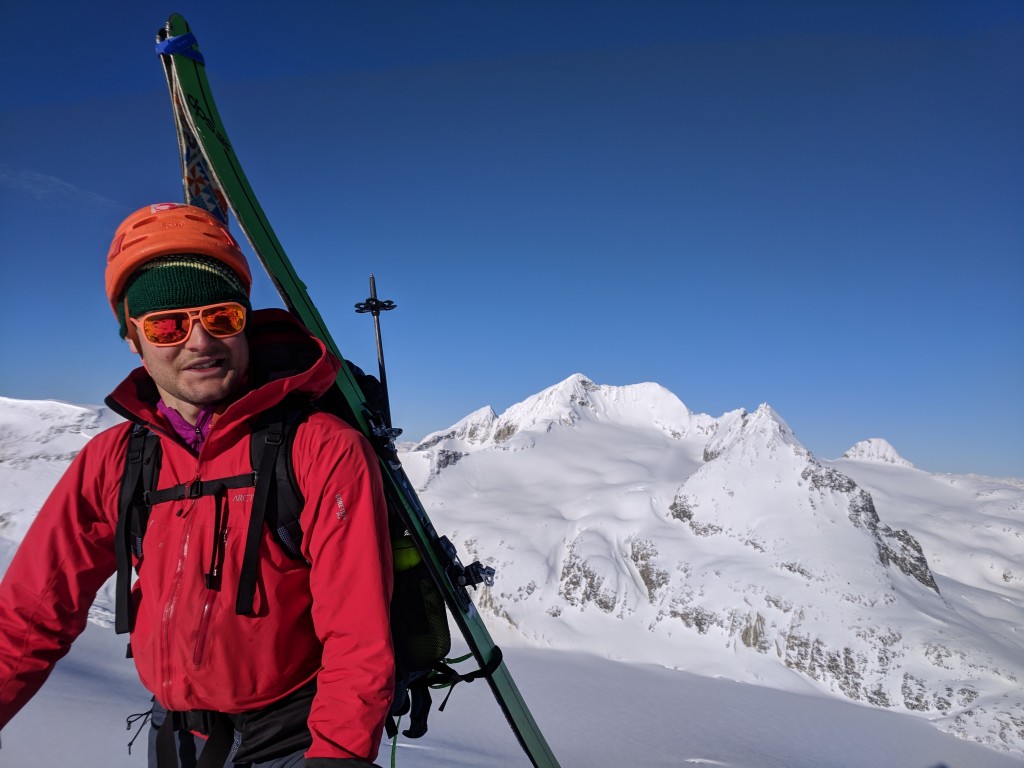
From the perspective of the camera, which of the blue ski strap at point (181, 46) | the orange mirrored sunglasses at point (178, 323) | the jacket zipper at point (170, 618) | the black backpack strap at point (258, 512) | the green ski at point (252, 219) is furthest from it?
the green ski at point (252, 219)

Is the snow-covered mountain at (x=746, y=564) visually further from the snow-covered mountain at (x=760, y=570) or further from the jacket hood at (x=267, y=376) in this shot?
the jacket hood at (x=267, y=376)

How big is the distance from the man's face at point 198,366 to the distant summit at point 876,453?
21669 cm

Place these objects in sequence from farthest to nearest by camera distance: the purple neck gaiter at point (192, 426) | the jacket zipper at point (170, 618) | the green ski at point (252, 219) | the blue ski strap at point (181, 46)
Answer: the green ski at point (252, 219) → the blue ski strap at point (181, 46) → the purple neck gaiter at point (192, 426) → the jacket zipper at point (170, 618)

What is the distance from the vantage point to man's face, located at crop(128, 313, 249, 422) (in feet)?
7.41

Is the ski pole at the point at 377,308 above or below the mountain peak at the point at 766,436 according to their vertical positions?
below

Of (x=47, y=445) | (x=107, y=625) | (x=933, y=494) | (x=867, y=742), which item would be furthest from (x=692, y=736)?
(x=933, y=494)

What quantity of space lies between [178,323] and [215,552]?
37.8 inches

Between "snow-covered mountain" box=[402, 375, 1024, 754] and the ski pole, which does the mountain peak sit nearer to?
"snow-covered mountain" box=[402, 375, 1024, 754]

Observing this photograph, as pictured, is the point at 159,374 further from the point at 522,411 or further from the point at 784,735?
the point at 522,411

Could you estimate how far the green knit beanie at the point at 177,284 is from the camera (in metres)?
2.25

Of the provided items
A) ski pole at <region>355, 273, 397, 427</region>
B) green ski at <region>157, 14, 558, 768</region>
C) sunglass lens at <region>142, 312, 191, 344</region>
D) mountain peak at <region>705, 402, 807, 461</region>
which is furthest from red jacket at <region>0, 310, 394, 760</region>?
mountain peak at <region>705, 402, 807, 461</region>

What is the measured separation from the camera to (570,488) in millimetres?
115562

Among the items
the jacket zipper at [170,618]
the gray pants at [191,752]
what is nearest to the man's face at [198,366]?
the jacket zipper at [170,618]

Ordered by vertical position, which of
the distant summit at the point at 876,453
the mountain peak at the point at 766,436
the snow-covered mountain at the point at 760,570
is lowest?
the snow-covered mountain at the point at 760,570
